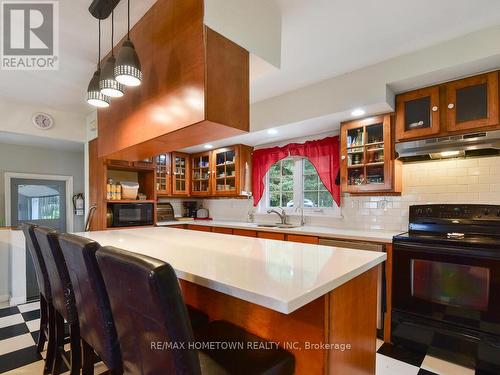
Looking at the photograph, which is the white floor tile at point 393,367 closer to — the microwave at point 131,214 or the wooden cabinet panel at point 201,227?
the wooden cabinet panel at point 201,227

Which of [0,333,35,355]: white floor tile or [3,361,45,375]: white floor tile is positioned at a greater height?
[3,361,45,375]: white floor tile

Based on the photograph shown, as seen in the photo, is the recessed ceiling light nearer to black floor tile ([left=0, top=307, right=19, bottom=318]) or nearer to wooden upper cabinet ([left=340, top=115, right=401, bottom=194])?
wooden upper cabinet ([left=340, top=115, right=401, bottom=194])

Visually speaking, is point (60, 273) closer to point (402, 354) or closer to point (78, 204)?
point (402, 354)

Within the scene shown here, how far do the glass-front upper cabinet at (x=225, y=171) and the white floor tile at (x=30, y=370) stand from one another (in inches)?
109

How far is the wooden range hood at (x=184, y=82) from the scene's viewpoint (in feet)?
4.47

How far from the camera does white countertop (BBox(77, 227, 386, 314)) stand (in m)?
0.85

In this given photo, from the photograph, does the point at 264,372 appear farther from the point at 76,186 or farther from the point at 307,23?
the point at 76,186

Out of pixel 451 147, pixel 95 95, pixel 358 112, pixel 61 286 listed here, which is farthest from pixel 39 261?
pixel 451 147

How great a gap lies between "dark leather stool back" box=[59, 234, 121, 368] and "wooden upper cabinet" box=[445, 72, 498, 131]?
267cm

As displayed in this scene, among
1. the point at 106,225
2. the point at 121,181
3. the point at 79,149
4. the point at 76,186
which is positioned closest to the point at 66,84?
the point at 121,181

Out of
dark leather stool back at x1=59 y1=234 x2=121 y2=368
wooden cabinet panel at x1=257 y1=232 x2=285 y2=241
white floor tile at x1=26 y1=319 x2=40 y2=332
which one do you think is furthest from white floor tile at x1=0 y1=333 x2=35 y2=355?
wooden cabinet panel at x1=257 y1=232 x2=285 y2=241

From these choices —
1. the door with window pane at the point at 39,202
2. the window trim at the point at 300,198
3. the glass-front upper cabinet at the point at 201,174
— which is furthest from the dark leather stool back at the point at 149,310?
the door with window pane at the point at 39,202

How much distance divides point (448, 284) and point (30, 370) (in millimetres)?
3112

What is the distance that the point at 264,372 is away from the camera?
0.91m
